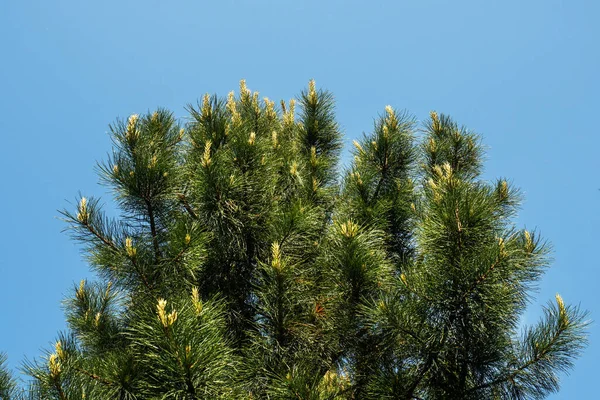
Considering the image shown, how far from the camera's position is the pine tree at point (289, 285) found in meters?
2.83

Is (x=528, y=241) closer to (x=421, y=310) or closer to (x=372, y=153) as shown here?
(x=421, y=310)

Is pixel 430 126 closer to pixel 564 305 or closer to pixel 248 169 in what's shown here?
pixel 248 169

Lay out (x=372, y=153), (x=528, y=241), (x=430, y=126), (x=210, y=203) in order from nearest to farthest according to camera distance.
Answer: (x=528, y=241), (x=210, y=203), (x=372, y=153), (x=430, y=126)

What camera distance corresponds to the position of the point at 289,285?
3283mm

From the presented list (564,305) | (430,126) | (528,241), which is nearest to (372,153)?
(430,126)

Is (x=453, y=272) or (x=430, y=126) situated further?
(x=430, y=126)

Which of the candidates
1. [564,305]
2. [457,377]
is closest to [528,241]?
[564,305]

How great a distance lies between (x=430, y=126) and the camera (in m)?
4.93

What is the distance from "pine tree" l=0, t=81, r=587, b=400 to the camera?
2832 millimetres

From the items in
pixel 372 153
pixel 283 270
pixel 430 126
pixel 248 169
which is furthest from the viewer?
pixel 430 126

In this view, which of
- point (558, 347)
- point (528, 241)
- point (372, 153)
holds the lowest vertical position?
point (558, 347)

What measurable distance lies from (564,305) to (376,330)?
113cm

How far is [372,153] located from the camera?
4348mm

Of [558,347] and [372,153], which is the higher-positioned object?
[372,153]
